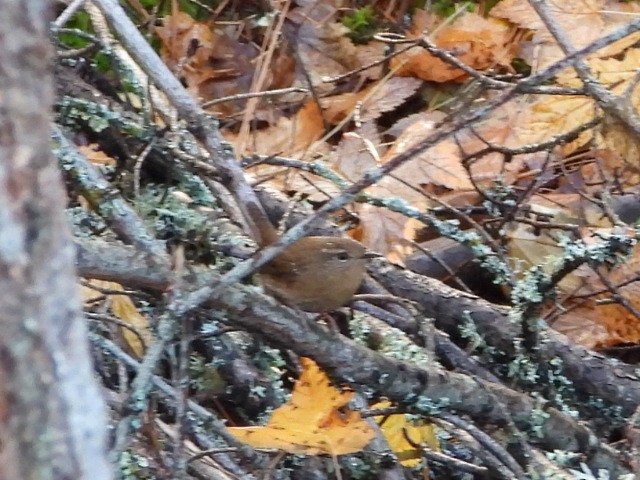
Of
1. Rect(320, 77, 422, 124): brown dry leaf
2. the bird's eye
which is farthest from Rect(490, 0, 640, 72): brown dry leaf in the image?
the bird's eye

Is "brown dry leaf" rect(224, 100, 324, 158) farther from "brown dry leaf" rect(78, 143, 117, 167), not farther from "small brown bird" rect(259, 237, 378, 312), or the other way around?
"small brown bird" rect(259, 237, 378, 312)

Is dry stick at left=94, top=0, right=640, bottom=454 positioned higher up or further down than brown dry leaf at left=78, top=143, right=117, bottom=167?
higher up

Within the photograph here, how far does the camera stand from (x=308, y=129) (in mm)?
→ 3000

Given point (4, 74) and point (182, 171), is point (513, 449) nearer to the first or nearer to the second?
point (182, 171)

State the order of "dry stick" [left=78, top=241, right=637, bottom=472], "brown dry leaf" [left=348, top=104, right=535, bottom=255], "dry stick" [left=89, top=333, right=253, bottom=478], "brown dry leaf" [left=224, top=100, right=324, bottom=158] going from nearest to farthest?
"dry stick" [left=78, top=241, right=637, bottom=472] → "dry stick" [left=89, top=333, right=253, bottom=478] → "brown dry leaf" [left=348, top=104, right=535, bottom=255] → "brown dry leaf" [left=224, top=100, right=324, bottom=158]

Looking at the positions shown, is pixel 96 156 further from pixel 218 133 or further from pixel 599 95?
pixel 599 95

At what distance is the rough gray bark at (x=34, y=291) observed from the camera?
0.48 meters

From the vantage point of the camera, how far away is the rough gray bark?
484 millimetres

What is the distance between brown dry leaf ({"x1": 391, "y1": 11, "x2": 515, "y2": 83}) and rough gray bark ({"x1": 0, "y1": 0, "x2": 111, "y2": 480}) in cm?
250

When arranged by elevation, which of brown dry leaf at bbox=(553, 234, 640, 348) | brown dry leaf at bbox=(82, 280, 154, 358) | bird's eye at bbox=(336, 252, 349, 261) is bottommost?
brown dry leaf at bbox=(553, 234, 640, 348)

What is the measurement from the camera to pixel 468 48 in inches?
116

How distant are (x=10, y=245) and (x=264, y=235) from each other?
92 cm

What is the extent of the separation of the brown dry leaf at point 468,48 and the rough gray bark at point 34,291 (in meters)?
2.50

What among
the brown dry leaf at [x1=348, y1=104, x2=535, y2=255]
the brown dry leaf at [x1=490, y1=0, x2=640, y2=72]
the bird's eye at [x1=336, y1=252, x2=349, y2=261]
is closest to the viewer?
the bird's eye at [x1=336, y1=252, x2=349, y2=261]
